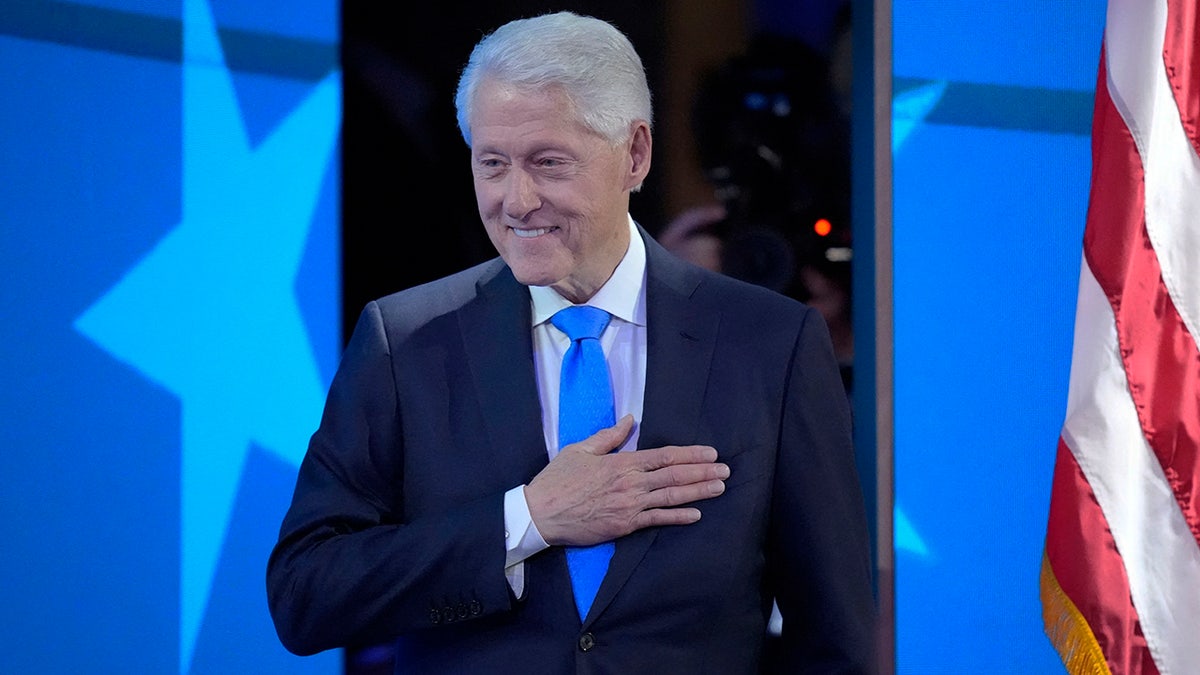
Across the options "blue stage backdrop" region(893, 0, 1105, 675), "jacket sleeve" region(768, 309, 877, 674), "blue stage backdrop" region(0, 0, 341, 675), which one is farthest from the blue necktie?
"blue stage backdrop" region(893, 0, 1105, 675)

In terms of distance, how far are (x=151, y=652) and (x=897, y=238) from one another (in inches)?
62.9

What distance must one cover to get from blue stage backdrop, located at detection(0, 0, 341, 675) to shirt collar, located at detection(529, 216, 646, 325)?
67 centimetres

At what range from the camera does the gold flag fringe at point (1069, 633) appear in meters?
1.90

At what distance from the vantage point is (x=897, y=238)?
94.6 inches

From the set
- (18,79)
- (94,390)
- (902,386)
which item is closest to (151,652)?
(94,390)

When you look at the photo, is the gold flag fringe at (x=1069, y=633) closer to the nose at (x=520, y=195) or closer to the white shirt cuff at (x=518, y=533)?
the white shirt cuff at (x=518, y=533)

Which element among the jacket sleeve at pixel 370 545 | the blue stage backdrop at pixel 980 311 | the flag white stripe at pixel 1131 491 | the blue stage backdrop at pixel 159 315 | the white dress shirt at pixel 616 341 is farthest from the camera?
the blue stage backdrop at pixel 980 311

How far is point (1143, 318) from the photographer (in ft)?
6.39

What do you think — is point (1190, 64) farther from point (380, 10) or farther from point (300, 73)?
point (300, 73)

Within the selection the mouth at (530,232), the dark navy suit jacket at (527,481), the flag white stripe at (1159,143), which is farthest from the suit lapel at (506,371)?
the flag white stripe at (1159,143)

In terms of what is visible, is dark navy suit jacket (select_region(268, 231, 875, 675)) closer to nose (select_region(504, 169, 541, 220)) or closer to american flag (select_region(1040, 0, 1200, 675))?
nose (select_region(504, 169, 541, 220))

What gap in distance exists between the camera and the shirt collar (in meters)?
1.56

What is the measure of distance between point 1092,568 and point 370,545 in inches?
46.0

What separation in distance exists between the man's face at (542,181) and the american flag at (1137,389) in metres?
0.92
